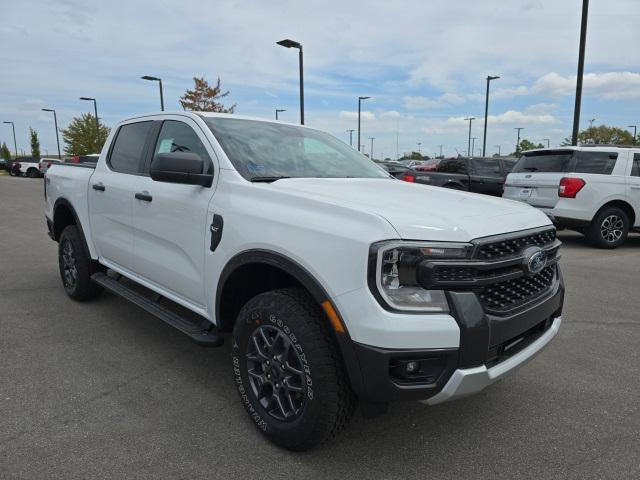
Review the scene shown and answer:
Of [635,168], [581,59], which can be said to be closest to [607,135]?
[581,59]

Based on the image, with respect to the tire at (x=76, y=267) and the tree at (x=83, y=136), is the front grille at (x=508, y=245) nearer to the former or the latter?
the tire at (x=76, y=267)

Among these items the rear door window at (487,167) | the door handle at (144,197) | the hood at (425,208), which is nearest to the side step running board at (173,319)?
the door handle at (144,197)

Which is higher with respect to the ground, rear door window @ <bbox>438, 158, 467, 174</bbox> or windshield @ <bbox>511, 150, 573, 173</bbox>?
windshield @ <bbox>511, 150, 573, 173</bbox>

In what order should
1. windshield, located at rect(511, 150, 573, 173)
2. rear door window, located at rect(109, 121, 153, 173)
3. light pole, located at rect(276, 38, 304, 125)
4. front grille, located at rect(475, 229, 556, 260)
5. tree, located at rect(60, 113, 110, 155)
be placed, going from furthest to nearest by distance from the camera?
tree, located at rect(60, 113, 110, 155)
light pole, located at rect(276, 38, 304, 125)
windshield, located at rect(511, 150, 573, 173)
rear door window, located at rect(109, 121, 153, 173)
front grille, located at rect(475, 229, 556, 260)

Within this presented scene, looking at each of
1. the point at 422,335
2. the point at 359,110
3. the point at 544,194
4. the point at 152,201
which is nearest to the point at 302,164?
the point at 152,201

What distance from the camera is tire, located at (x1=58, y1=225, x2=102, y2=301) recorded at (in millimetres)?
4836

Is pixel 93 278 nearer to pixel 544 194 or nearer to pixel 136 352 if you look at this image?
pixel 136 352

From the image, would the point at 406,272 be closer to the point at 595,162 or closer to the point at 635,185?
the point at 595,162

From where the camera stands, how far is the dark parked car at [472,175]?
13.5 meters

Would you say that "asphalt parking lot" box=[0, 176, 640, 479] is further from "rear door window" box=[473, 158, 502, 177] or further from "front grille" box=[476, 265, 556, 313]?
"rear door window" box=[473, 158, 502, 177]

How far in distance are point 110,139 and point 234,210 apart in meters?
2.45

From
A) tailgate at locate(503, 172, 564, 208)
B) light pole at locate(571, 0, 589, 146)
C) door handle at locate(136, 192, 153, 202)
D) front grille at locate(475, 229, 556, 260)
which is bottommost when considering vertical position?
tailgate at locate(503, 172, 564, 208)

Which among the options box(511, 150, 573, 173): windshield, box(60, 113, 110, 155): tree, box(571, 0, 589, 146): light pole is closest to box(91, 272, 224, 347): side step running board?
box(511, 150, 573, 173): windshield

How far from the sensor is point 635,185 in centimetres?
894
